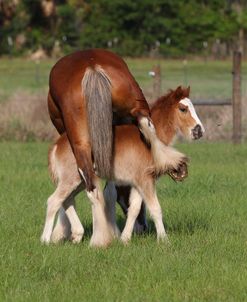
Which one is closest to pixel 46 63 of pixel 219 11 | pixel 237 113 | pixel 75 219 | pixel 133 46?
pixel 133 46

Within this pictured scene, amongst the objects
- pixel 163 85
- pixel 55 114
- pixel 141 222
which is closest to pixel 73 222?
pixel 141 222

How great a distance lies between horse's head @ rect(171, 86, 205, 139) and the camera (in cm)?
1044

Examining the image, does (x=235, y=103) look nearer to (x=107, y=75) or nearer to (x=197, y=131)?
(x=197, y=131)

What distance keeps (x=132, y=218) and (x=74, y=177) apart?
695 millimetres

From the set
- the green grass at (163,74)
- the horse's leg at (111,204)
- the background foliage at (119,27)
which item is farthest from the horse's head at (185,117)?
the background foliage at (119,27)

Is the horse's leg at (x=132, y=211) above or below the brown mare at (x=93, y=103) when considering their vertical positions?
below

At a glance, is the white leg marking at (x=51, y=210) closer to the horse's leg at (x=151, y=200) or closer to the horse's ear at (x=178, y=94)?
the horse's leg at (x=151, y=200)

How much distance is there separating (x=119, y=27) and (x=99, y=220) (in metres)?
54.0

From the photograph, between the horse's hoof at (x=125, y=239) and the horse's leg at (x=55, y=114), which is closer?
the horse's hoof at (x=125, y=239)

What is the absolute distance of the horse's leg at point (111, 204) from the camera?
1049 cm

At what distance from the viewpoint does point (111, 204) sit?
10.6 meters

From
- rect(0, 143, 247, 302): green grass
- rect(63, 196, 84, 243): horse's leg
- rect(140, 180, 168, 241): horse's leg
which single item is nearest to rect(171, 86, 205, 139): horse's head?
rect(140, 180, 168, 241): horse's leg

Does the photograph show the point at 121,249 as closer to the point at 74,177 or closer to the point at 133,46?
the point at 74,177

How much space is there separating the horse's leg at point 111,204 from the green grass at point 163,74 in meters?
24.6
